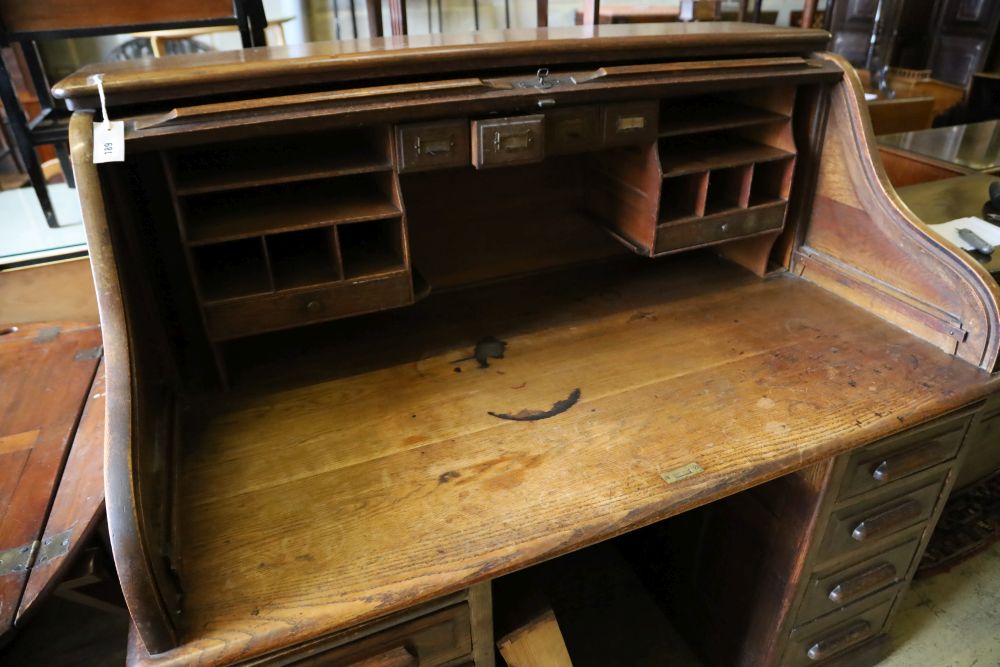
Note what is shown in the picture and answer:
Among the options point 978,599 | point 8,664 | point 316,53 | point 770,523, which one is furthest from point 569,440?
point 8,664

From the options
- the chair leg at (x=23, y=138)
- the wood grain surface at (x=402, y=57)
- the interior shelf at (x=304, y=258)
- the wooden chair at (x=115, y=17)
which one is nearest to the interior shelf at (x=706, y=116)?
the wood grain surface at (x=402, y=57)

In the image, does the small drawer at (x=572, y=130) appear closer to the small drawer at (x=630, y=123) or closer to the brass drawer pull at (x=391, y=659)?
the small drawer at (x=630, y=123)

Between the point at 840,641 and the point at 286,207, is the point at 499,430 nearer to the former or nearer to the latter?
the point at 286,207

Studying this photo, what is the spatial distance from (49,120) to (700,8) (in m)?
3.73

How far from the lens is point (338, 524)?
0.89 m

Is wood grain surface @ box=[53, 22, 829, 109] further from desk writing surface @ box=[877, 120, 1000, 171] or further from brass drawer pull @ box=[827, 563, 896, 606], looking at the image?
desk writing surface @ box=[877, 120, 1000, 171]

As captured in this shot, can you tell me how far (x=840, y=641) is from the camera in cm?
148

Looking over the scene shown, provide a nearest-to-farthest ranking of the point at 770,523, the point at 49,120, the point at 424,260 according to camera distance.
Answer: the point at 770,523
the point at 424,260
the point at 49,120

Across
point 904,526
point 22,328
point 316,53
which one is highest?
point 316,53

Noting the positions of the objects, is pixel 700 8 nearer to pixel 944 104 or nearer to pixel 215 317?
pixel 944 104

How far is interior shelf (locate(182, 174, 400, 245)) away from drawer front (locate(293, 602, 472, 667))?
0.60 meters

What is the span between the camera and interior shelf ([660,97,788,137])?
1.24 meters

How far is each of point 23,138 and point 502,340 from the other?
175 centimetres

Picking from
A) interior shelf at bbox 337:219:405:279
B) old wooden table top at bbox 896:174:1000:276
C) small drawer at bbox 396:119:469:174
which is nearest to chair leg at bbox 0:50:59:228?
interior shelf at bbox 337:219:405:279
